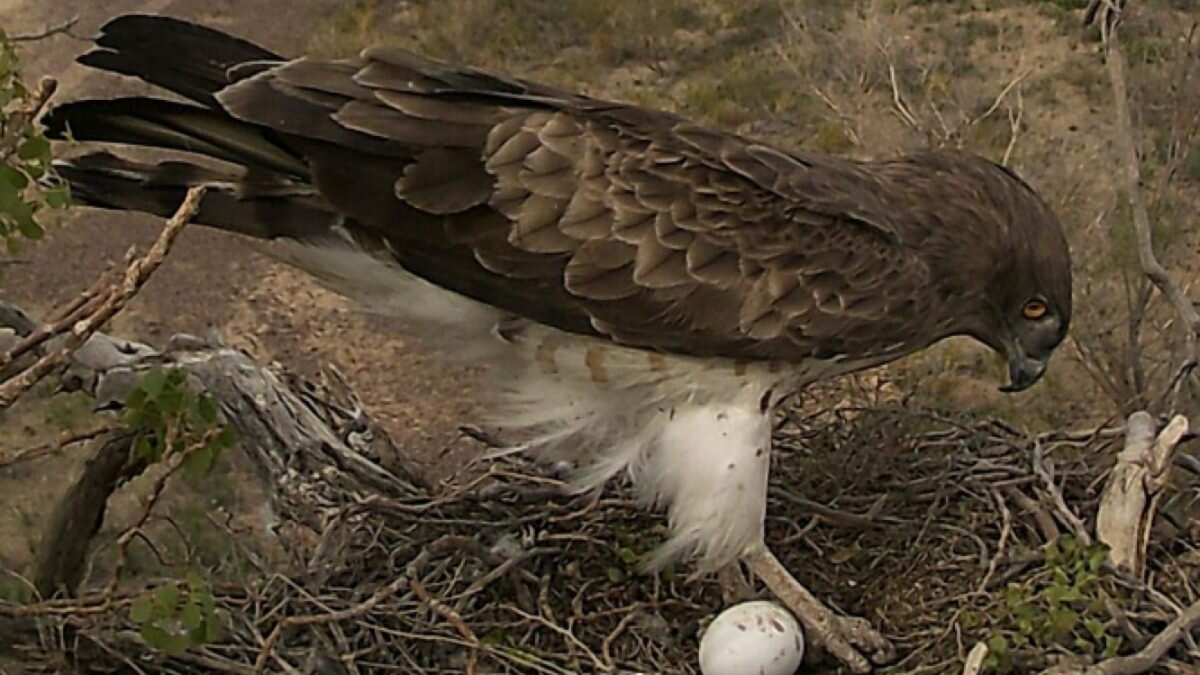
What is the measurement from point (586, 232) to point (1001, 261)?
4.27 ft

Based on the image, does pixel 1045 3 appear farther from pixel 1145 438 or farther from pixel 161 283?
pixel 1145 438

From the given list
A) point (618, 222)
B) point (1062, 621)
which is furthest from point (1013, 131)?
point (1062, 621)

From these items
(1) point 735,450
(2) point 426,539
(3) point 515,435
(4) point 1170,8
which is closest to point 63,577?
(2) point 426,539

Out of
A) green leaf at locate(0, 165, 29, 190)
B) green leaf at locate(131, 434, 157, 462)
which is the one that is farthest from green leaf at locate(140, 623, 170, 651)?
green leaf at locate(0, 165, 29, 190)

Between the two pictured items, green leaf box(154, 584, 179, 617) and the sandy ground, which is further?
the sandy ground

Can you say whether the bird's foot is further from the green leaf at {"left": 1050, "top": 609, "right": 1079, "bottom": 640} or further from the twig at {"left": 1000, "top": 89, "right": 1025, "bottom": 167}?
the twig at {"left": 1000, "top": 89, "right": 1025, "bottom": 167}

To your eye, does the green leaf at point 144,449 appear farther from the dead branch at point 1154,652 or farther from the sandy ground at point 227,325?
the sandy ground at point 227,325

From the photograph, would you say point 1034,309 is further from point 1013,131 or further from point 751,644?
point 1013,131

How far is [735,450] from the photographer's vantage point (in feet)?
15.7

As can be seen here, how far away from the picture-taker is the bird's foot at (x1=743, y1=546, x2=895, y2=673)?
4.75 metres

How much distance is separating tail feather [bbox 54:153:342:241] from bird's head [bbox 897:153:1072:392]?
5.89ft

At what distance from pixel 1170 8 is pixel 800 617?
419 inches

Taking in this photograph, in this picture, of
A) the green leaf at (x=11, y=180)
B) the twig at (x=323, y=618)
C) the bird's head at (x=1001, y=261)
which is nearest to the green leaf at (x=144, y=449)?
the green leaf at (x=11, y=180)

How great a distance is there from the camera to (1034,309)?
17.2 ft
